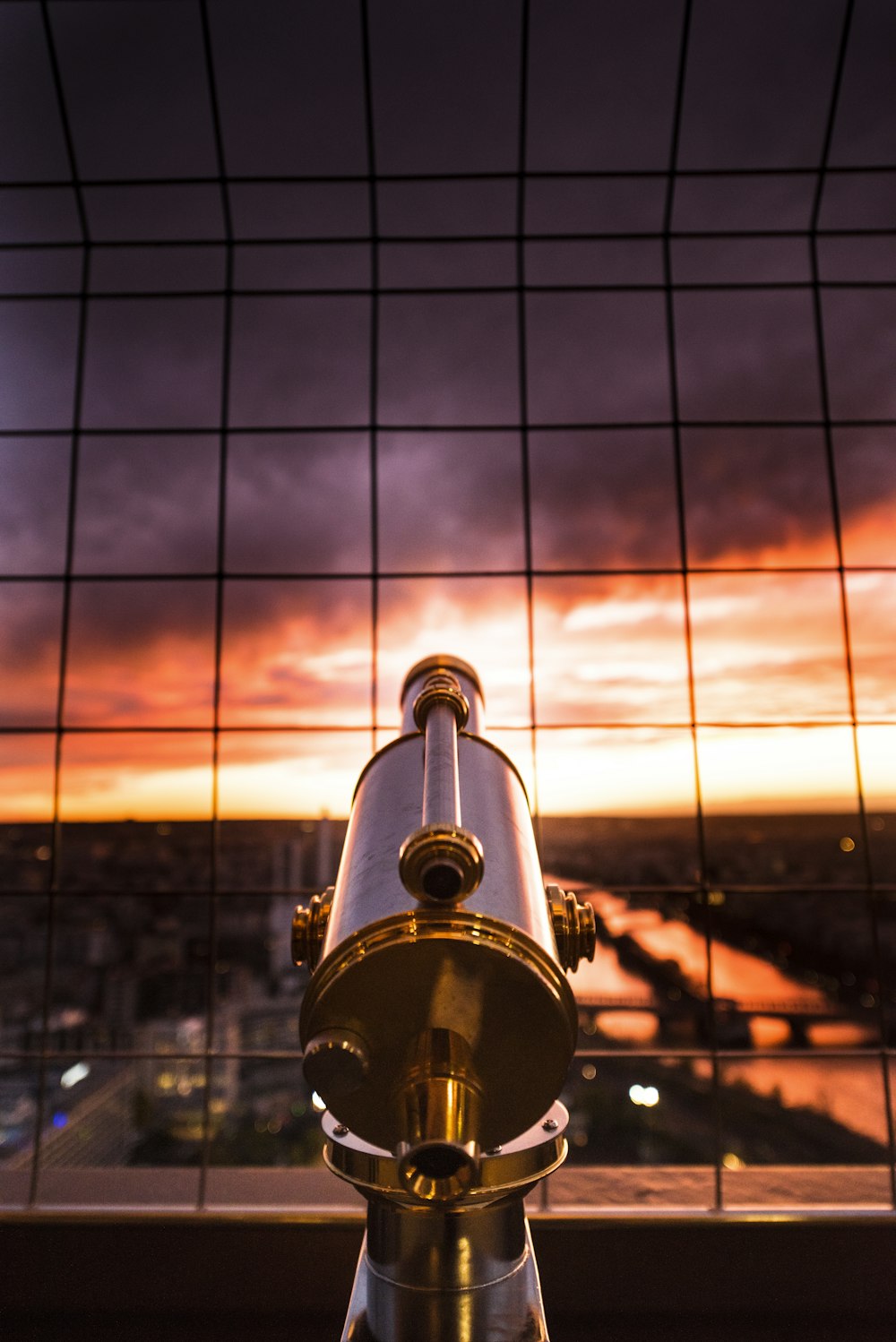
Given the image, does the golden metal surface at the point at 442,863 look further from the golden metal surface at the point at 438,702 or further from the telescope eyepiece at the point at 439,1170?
the golden metal surface at the point at 438,702

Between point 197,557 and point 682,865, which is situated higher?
point 197,557

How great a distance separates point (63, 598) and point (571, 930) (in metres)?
4.49

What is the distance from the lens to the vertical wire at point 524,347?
5.30 meters

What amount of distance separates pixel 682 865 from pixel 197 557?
17076mm

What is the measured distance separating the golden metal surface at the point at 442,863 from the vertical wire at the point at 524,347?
3.67 metres

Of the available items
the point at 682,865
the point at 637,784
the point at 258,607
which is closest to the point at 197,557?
the point at 258,607

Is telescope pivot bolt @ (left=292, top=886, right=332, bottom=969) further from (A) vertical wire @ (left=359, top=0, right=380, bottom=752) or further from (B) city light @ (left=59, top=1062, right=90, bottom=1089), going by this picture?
(B) city light @ (left=59, top=1062, right=90, bottom=1089)

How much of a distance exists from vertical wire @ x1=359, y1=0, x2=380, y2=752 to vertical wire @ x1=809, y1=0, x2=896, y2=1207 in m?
2.86

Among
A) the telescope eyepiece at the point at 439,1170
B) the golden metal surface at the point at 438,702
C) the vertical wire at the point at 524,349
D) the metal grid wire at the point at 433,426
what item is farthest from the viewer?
the vertical wire at the point at 524,349

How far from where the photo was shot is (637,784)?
20.9 feet

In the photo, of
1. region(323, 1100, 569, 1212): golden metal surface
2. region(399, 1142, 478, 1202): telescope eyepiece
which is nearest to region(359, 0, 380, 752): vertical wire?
region(323, 1100, 569, 1212): golden metal surface

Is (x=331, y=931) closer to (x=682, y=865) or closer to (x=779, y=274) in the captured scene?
(x=779, y=274)

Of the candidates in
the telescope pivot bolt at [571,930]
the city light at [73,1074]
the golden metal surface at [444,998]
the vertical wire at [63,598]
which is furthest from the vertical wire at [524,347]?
the city light at [73,1074]

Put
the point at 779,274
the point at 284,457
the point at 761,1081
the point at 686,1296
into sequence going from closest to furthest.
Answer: the point at 686,1296
the point at 779,274
the point at 284,457
the point at 761,1081
